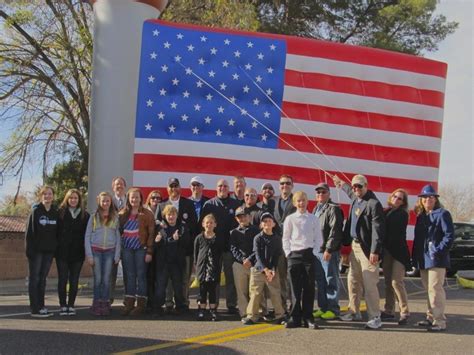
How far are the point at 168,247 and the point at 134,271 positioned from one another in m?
0.56

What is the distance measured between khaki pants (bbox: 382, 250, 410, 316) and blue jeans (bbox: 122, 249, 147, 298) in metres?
3.29

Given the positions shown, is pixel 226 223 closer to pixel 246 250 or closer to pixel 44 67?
pixel 246 250

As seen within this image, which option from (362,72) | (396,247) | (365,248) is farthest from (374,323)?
(362,72)

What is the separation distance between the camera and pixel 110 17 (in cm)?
1080

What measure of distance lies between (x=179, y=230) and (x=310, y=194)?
3379mm

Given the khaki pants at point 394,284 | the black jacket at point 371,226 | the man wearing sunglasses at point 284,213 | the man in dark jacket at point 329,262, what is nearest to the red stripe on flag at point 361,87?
the man wearing sunglasses at point 284,213

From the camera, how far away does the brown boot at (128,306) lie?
7887 millimetres

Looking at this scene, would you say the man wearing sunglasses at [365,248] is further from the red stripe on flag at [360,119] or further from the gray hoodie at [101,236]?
the red stripe on flag at [360,119]

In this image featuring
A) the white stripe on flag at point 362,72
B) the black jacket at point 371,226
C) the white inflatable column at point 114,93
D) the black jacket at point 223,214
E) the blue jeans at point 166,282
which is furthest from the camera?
the white stripe on flag at point 362,72

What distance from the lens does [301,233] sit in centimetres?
724

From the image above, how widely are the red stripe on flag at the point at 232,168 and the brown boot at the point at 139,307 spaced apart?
9.45 feet

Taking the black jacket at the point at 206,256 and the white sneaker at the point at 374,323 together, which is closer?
the white sneaker at the point at 374,323

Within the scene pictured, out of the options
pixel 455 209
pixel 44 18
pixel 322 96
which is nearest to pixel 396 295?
pixel 322 96

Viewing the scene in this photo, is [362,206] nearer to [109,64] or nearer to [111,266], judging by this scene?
[111,266]
